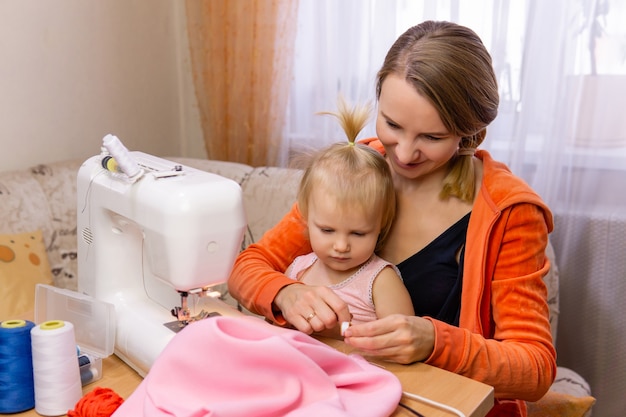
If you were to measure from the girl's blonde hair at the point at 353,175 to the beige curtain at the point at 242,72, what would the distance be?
1.23 m

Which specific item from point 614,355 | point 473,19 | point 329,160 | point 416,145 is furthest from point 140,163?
point 614,355

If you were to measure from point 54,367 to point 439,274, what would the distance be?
761 mm

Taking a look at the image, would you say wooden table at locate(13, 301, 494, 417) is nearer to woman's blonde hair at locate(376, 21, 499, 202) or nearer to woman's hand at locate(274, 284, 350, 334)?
woman's hand at locate(274, 284, 350, 334)

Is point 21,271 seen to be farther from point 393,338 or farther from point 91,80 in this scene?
point 393,338

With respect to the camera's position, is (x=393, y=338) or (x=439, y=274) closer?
(x=393, y=338)

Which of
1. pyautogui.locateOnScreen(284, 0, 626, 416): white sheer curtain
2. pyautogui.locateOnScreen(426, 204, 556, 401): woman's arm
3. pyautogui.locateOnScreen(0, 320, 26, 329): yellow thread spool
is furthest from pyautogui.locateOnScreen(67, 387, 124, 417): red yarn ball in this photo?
pyautogui.locateOnScreen(284, 0, 626, 416): white sheer curtain

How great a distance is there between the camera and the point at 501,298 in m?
1.24

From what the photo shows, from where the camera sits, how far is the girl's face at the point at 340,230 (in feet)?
4.23

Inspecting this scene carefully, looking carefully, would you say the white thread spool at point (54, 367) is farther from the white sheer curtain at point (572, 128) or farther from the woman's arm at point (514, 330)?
the white sheer curtain at point (572, 128)

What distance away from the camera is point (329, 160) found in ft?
4.38

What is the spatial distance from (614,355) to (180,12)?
2142 millimetres

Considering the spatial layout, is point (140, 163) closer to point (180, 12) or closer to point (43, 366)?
point (43, 366)

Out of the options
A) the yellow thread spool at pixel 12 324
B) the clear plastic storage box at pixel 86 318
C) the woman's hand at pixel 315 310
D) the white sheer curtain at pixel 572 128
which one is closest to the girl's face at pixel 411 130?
the woman's hand at pixel 315 310

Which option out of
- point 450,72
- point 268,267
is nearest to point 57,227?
point 268,267
